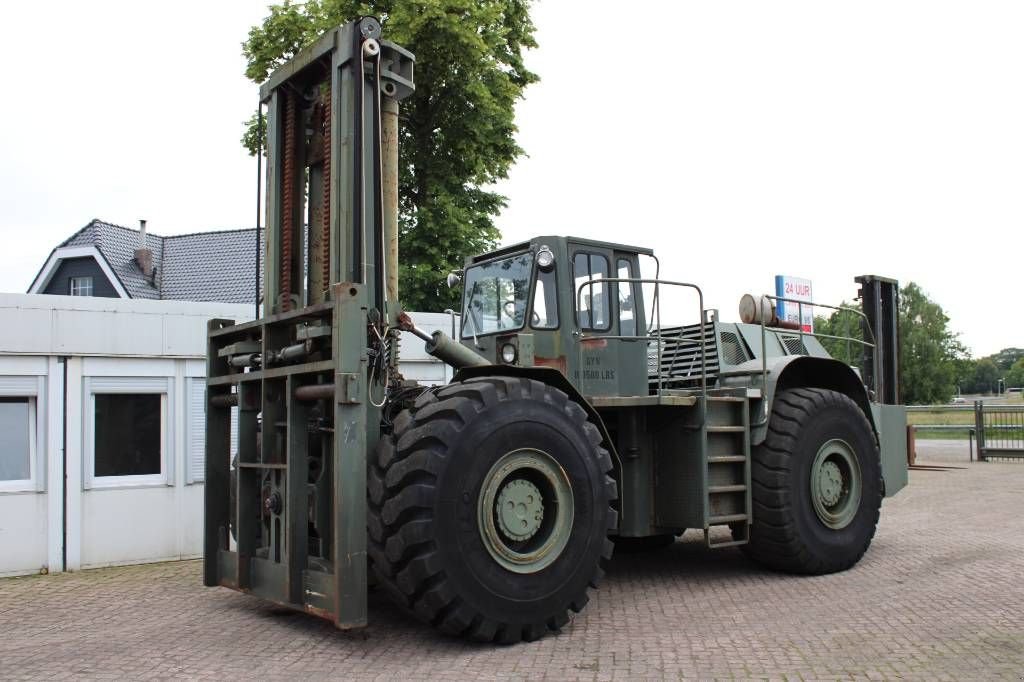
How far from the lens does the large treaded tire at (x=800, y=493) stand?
8695 millimetres

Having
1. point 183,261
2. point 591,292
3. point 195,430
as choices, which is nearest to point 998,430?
point 591,292

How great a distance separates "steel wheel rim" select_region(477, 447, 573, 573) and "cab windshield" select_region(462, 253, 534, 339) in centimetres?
192

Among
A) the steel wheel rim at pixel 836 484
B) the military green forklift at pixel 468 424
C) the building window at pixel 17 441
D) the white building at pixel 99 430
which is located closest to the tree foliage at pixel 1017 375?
the steel wheel rim at pixel 836 484

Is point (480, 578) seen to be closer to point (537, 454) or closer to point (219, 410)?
point (537, 454)

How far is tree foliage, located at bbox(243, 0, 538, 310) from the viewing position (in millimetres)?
21062

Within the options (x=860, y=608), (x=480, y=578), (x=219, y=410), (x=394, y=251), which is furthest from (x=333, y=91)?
(x=860, y=608)

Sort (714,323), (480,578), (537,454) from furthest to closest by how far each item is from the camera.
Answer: (714,323)
(537,454)
(480,578)

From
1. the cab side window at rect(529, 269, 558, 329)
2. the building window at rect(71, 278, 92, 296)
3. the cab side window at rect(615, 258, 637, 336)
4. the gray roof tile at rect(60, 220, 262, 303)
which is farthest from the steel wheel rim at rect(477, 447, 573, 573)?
the building window at rect(71, 278, 92, 296)

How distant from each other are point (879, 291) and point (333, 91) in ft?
39.3

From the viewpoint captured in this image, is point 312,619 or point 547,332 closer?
point 312,619

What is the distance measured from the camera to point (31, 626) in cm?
736

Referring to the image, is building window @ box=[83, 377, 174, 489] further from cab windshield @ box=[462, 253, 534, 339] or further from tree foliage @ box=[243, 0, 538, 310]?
tree foliage @ box=[243, 0, 538, 310]

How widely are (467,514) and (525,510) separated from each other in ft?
1.92

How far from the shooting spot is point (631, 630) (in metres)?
6.80
